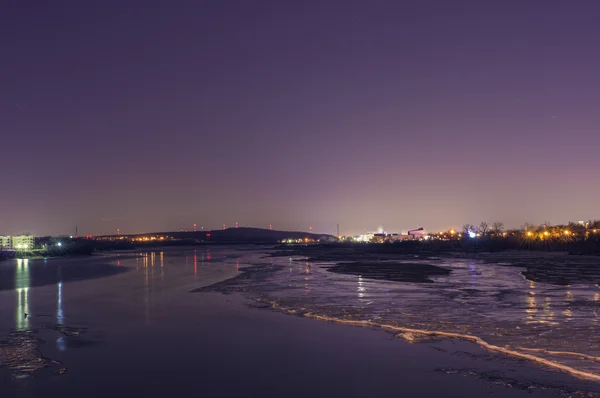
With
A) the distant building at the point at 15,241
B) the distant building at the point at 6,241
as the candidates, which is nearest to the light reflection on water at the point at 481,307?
the distant building at the point at 15,241

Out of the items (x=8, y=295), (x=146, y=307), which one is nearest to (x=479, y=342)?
(x=146, y=307)

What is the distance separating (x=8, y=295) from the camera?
29547 mm

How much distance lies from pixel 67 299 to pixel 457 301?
62.6ft

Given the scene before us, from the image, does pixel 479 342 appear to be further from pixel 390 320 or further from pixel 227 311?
pixel 227 311

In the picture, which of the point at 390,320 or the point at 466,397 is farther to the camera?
the point at 390,320

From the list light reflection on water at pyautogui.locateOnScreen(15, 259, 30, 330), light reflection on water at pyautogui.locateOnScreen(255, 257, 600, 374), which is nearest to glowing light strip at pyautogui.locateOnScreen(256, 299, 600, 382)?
light reflection on water at pyautogui.locateOnScreen(255, 257, 600, 374)

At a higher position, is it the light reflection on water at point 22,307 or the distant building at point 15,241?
the distant building at point 15,241

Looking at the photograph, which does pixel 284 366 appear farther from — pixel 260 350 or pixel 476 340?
pixel 476 340

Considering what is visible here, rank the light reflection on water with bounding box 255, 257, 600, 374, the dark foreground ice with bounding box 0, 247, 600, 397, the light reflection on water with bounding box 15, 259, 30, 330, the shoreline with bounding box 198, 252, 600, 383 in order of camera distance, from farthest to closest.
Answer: the light reflection on water with bounding box 15, 259, 30, 330 → the light reflection on water with bounding box 255, 257, 600, 374 → the shoreline with bounding box 198, 252, 600, 383 → the dark foreground ice with bounding box 0, 247, 600, 397

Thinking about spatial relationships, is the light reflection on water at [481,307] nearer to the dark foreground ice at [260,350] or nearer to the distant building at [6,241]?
the dark foreground ice at [260,350]

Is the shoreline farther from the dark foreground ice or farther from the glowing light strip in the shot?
the dark foreground ice

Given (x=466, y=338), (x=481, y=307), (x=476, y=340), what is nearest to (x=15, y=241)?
(x=481, y=307)

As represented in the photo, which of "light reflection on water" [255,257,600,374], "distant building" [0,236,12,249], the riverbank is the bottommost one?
"light reflection on water" [255,257,600,374]

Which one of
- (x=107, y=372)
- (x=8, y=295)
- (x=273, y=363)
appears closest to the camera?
(x=107, y=372)
